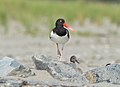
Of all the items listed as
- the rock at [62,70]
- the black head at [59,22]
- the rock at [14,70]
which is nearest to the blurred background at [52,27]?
the black head at [59,22]

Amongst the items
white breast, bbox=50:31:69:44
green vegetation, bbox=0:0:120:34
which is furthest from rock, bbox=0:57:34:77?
green vegetation, bbox=0:0:120:34

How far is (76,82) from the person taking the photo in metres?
7.73

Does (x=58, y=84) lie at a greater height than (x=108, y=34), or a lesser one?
lesser

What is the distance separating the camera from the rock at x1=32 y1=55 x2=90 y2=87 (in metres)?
7.78

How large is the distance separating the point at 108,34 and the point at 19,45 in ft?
18.7

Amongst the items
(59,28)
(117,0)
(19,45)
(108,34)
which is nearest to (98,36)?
(108,34)

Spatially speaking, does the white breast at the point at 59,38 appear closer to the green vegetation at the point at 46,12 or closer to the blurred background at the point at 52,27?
the blurred background at the point at 52,27

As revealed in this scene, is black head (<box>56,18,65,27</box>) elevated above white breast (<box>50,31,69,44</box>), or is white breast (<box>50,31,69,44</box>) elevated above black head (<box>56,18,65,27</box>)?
black head (<box>56,18,65,27</box>)

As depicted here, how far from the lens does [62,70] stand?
26.0 ft

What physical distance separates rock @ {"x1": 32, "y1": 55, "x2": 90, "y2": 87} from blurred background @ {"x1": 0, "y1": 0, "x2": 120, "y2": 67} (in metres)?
3.81

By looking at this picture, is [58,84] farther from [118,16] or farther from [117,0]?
[117,0]

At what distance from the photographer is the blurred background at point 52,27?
578 inches

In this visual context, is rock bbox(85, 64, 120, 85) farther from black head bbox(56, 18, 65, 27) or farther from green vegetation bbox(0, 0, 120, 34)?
green vegetation bbox(0, 0, 120, 34)

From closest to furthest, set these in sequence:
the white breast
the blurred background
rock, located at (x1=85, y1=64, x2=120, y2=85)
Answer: rock, located at (x1=85, y1=64, x2=120, y2=85) → the white breast → the blurred background
